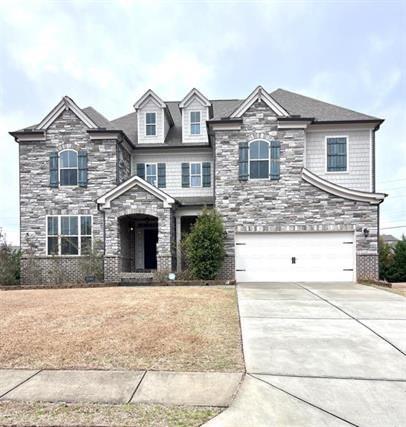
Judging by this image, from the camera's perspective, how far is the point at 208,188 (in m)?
17.0

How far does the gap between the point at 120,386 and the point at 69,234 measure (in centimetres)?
1313

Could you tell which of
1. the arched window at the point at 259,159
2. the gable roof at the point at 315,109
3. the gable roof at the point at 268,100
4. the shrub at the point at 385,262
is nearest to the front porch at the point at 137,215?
the arched window at the point at 259,159

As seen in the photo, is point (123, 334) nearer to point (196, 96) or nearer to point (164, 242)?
point (164, 242)

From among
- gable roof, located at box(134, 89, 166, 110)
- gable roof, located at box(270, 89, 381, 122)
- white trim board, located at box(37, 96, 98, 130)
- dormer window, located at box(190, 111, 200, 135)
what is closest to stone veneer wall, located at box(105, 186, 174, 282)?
white trim board, located at box(37, 96, 98, 130)

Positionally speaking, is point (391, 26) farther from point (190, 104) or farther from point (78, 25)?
point (78, 25)

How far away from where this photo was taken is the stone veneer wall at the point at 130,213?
46.7 ft

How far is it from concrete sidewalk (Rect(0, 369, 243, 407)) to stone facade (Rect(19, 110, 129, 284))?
11809mm

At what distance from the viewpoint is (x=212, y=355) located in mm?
4797

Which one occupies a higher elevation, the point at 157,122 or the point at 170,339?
the point at 157,122

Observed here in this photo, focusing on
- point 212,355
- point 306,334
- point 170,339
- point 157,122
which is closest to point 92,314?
point 170,339

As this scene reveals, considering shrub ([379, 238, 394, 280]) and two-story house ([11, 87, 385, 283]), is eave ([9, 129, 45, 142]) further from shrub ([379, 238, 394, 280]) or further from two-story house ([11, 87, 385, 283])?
shrub ([379, 238, 394, 280])

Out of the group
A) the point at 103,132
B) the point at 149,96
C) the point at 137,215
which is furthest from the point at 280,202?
the point at 149,96

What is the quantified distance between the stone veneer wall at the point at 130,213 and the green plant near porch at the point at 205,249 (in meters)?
1.29

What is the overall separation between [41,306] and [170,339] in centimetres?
472
